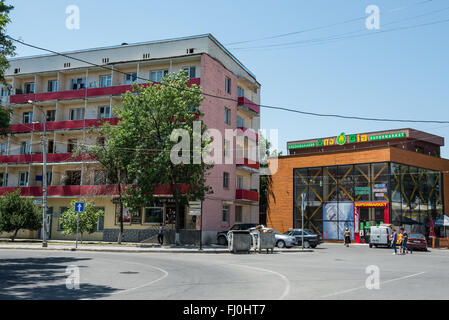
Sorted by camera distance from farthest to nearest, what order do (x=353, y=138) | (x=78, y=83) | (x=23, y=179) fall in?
(x=353, y=138) → (x=23, y=179) → (x=78, y=83)

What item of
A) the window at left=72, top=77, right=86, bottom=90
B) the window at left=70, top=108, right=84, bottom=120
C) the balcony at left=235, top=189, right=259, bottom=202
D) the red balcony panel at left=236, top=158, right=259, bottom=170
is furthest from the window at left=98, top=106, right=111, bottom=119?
the balcony at left=235, top=189, right=259, bottom=202

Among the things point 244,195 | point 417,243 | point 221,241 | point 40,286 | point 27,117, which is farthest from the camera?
point 27,117

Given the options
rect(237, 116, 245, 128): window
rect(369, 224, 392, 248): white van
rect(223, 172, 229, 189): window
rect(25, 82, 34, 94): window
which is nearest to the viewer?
rect(369, 224, 392, 248): white van

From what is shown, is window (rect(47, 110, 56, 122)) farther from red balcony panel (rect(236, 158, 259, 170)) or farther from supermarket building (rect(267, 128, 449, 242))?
supermarket building (rect(267, 128, 449, 242))

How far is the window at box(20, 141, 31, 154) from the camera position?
45.9m

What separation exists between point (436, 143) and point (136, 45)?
148ft

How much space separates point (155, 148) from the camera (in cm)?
3347

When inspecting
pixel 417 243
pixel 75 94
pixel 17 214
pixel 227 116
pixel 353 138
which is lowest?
pixel 417 243

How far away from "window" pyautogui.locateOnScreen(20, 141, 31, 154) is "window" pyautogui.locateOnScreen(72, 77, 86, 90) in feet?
25.3

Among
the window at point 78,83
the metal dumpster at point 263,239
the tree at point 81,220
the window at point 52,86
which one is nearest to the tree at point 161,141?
the tree at point 81,220

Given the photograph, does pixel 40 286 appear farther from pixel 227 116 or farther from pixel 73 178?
pixel 73 178

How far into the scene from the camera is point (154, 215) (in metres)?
38.6

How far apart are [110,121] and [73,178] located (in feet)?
24.4

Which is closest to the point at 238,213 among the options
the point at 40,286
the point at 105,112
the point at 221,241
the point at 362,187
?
the point at 221,241
